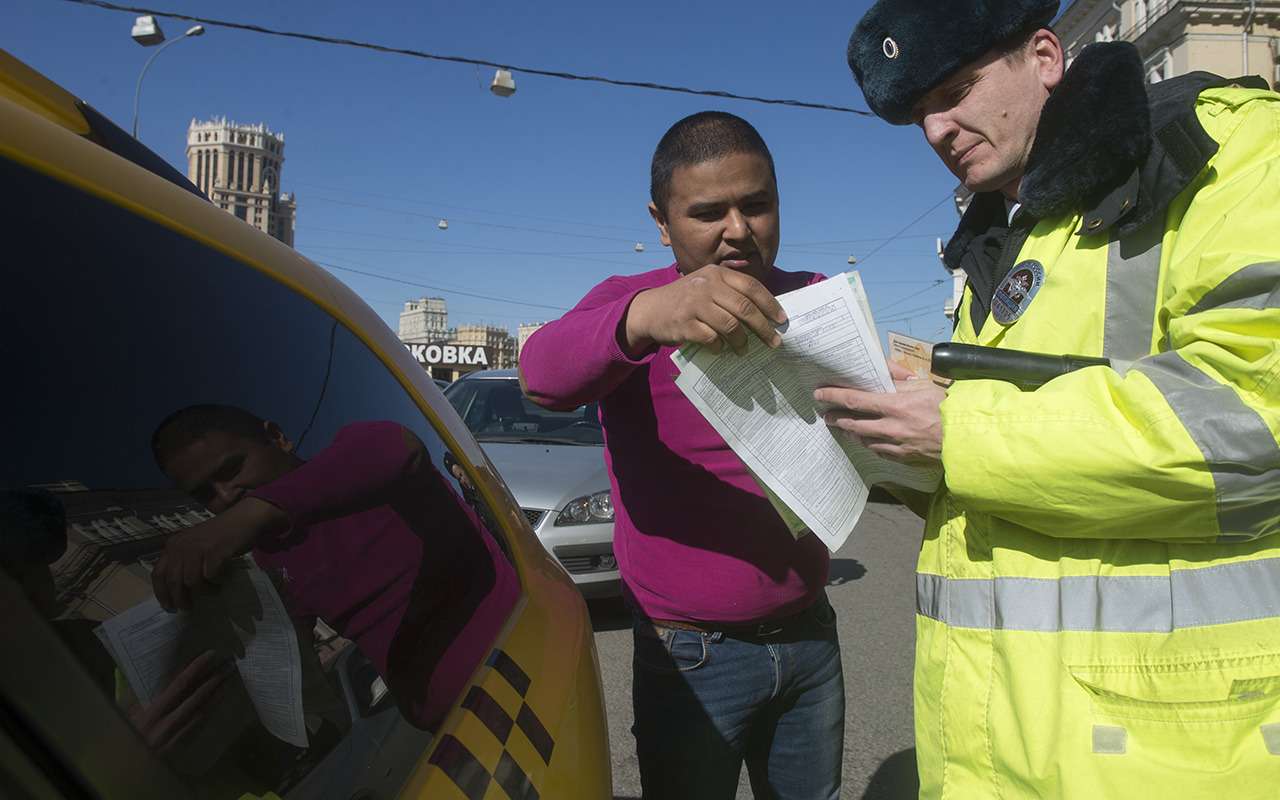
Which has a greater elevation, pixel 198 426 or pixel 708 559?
pixel 198 426

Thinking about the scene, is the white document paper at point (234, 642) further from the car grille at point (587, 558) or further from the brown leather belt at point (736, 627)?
the car grille at point (587, 558)

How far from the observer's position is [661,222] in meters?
2.01

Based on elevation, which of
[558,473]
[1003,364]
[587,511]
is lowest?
[587,511]

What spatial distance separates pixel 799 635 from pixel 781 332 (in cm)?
87

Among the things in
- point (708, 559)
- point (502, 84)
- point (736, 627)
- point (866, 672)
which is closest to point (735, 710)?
point (736, 627)

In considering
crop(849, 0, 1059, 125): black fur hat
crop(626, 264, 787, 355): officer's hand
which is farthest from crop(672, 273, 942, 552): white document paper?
crop(849, 0, 1059, 125): black fur hat

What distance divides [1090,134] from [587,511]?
4479mm

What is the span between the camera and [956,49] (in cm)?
135

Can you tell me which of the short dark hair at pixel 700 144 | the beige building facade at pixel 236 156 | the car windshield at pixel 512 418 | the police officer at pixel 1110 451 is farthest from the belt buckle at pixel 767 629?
the beige building facade at pixel 236 156

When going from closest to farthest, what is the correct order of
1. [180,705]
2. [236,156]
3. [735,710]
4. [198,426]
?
[180,705]
[198,426]
[735,710]
[236,156]

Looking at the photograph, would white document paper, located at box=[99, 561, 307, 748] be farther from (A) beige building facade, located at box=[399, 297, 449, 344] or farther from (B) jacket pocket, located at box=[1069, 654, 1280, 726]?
(A) beige building facade, located at box=[399, 297, 449, 344]

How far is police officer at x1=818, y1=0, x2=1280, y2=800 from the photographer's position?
1.03m

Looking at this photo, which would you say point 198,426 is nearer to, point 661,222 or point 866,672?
point 661,222

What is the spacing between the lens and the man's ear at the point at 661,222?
199 cm
